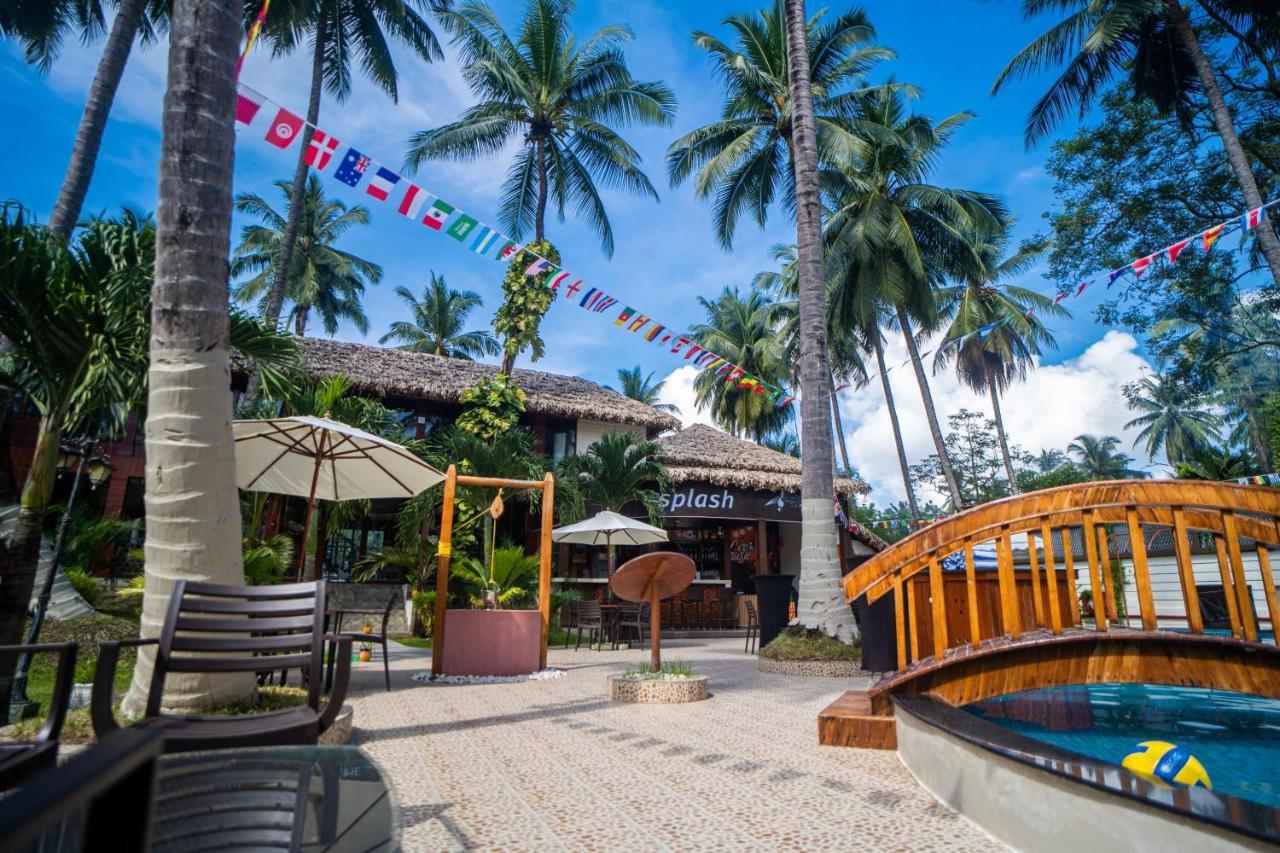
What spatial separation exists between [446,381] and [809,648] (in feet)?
33.9

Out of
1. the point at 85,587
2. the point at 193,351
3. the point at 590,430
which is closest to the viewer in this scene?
the point at 193,351

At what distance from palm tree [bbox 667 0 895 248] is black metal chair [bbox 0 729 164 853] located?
13.4m

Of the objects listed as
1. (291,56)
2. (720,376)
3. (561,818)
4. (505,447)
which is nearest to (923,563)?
(561,818)

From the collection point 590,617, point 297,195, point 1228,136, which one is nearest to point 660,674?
point 590,617

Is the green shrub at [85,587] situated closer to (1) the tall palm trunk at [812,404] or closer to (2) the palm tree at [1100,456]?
(1) the tall palm trunk at [812,404]

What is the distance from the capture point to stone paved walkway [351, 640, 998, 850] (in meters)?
2.47

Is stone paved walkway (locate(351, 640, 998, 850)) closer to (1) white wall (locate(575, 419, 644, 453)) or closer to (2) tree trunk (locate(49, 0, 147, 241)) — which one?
(2) tree trunk (locate(49, 0, 147, 241))

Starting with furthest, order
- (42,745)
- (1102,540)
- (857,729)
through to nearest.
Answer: (857,729) → (1102,540) → (42,745)

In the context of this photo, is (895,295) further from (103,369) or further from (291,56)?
(103,369)

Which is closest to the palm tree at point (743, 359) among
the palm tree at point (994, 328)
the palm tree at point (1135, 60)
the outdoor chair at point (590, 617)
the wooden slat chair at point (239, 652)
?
the palm tree at point (994, 328)

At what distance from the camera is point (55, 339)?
4277 mm

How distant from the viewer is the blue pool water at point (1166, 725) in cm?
394

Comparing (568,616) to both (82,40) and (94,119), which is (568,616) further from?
(82,40)

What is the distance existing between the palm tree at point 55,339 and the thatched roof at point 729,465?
11016 millimetres
